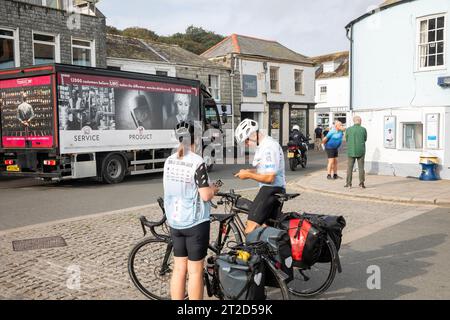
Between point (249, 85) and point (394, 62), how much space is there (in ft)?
50.7

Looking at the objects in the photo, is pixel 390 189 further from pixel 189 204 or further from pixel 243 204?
pixel 189 204

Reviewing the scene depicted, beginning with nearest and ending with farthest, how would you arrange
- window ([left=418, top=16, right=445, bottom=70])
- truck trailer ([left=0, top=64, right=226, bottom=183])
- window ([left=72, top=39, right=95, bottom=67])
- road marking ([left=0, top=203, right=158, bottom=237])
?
road marking ([left=0, top=203, right=158, bottom=237]) < truck trailer ([left=0, top=64, right=226, bottom=183]) < window ([left=418, top=16, right=445, bottom=70]) < window ([left=72, top=39, right=95, bottom=67])

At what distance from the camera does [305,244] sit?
450 cm

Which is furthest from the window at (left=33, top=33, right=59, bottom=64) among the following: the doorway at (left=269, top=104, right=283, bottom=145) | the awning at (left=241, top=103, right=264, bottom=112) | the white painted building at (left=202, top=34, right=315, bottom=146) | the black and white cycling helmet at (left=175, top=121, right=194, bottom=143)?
the black and white cycling helmet at (left=175, top=121, right=194, bottom=143)

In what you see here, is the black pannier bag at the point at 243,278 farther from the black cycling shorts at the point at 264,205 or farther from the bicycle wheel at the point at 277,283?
the black cycling shorts at the point at 264,205

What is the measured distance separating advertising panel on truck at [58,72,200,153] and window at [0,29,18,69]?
677 centimetres

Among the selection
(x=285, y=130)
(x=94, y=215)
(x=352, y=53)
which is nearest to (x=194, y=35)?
(x=285, y=130)

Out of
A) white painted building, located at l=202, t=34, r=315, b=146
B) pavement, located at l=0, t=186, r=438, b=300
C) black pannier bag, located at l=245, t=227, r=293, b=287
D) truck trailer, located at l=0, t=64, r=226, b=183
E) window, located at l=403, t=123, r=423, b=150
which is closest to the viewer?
black pannier bag, located at l=245, t=227, r=293, b=287

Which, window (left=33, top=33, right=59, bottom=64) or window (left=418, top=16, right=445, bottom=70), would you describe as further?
window (left=33, top=33, right=59, bottom=64)

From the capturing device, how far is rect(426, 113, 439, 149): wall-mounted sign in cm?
1381

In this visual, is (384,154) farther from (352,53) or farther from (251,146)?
(251,146)

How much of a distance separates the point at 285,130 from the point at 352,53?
1554 centimetres

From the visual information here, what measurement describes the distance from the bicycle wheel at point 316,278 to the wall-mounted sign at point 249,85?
24.8m

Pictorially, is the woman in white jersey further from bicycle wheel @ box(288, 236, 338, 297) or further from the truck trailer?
the truck trailer
